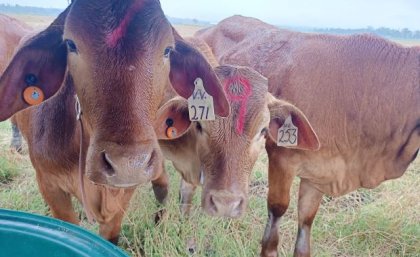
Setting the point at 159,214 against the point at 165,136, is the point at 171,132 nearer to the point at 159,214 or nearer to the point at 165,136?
the point at 165,136

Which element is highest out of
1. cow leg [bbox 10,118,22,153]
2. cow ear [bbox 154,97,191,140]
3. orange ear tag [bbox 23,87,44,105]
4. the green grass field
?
orange ear tag [bbox 23,87,44,105]

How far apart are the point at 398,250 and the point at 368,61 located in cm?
159

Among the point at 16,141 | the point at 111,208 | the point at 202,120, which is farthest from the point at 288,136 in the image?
the point at 16,141

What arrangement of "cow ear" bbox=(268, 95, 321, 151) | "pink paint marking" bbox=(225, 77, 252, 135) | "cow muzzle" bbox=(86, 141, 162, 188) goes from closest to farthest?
"cow muzzle" bbox=(86, 141, 162, 188), "pink paint marking" bbox=(225, 77, 252, 135), "cow ear" bbox=(268, 95, 321, 151)

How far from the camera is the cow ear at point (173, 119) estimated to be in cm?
273

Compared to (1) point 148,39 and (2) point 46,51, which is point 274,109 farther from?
(2) point 46,51

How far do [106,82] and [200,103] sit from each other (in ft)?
2.27

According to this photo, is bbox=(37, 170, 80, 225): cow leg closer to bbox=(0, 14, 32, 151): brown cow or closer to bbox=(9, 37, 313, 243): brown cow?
bbox=(9, 37, 313, 243): brown cow

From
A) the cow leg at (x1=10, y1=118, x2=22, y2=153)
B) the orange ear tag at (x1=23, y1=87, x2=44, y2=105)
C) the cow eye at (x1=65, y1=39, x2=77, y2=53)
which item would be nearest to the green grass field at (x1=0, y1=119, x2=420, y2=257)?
the cow leg at (x1=10, y1=118, x2=22, y2=153)

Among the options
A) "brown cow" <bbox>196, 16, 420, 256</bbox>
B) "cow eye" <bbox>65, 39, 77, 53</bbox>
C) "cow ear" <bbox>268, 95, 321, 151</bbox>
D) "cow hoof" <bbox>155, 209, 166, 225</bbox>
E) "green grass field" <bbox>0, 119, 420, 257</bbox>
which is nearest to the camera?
"cow eye" <bbox>65, 39, 77, 53</bbox>

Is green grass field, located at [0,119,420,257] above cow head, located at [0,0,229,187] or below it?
below

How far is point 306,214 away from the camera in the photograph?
365cm

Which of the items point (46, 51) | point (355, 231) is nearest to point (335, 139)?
point (355, 231)

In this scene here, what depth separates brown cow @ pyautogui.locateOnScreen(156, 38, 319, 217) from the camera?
2424 mm
